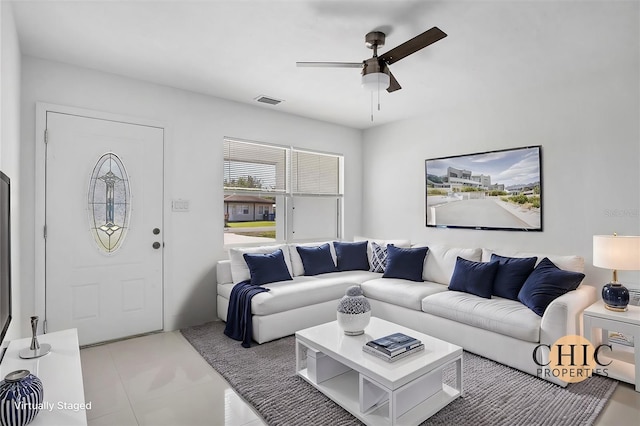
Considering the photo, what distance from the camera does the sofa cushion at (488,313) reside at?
262cm

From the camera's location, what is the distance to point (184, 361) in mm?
2891

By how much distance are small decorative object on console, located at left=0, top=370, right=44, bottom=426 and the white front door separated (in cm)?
213

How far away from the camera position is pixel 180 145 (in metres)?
3.76

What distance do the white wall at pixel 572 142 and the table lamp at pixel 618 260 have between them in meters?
0.55

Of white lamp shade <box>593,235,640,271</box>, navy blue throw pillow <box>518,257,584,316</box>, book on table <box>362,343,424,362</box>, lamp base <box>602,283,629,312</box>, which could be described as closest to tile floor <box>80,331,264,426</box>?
book on table <box>362,343,424,362</box>

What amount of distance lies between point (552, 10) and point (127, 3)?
2743 mm

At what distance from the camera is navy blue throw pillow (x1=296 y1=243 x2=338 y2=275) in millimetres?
4219

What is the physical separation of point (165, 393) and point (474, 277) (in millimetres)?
2802

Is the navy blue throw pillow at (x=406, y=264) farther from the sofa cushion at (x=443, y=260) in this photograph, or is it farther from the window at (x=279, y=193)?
the window at (x=279, y=193)

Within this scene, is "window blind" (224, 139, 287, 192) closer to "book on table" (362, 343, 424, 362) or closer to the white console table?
the white console table

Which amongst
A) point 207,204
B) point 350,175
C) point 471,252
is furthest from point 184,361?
point 350,175

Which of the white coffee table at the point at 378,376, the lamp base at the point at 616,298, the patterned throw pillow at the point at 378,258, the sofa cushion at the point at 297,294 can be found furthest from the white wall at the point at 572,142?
the white coffee table at the point at 378,376

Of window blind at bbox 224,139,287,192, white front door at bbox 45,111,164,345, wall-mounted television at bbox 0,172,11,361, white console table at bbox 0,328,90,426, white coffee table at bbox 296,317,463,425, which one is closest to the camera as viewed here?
white console table at bbox 0,328,90,426

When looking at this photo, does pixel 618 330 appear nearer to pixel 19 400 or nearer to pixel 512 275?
pixel 512 275
